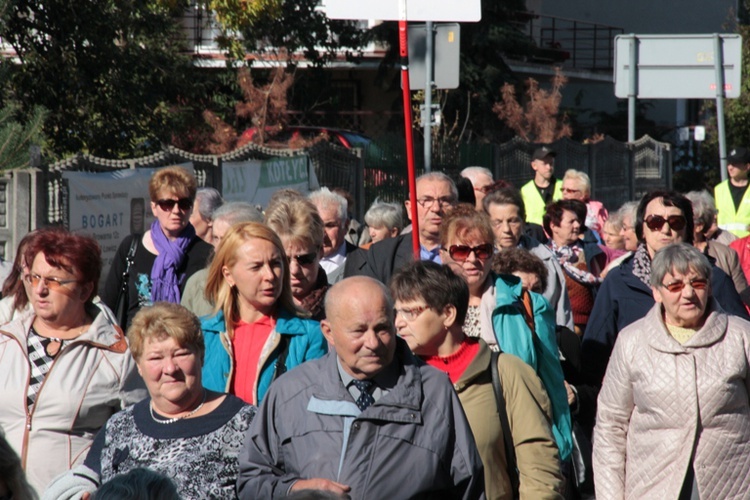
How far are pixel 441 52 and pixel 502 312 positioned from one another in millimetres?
6783

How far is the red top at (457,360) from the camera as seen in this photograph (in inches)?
190

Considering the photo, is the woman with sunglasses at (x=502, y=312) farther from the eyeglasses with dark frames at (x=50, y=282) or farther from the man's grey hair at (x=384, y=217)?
the man's grey hair at (x=384, y=217)

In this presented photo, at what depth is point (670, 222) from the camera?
274 inches

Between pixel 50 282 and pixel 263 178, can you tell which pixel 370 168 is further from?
pixel 50 282

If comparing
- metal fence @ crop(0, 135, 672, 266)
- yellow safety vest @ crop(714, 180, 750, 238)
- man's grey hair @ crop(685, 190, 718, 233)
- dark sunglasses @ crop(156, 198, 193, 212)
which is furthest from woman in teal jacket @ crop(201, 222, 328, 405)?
yellow safety vest @ crop(714, 180, 750, 238)

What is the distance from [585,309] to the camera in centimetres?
868

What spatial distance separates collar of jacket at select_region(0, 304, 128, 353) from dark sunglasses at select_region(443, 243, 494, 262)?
5.38ft

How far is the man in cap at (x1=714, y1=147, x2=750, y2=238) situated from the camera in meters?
13.9

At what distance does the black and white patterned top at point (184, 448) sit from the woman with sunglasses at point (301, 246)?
159cm

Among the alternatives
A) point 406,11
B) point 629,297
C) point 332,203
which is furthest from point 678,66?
point 629,297

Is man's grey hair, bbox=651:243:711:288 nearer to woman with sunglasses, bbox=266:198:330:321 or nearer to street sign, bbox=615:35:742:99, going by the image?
woman with sunglasses, bbox=266:198:330:321

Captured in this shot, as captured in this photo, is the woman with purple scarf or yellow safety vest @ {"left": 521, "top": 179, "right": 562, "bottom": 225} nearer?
the woman with purple scarf

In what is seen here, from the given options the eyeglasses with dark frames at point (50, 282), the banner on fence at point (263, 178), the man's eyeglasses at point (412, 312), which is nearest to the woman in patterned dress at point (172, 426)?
the eyeglasses with dark frames at point (50, 282)

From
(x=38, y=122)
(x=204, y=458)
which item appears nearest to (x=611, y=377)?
(x=204, y=458)
